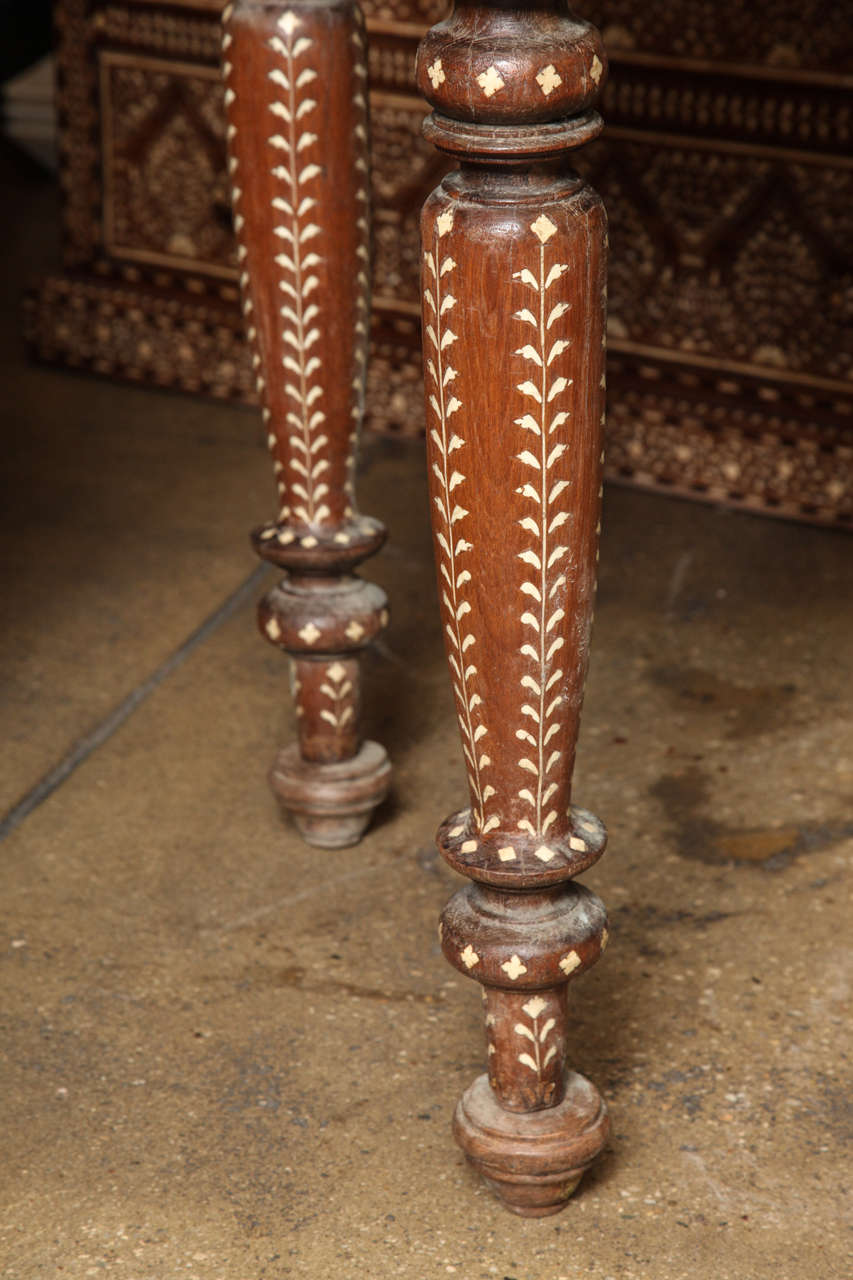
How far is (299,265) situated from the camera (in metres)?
1.62

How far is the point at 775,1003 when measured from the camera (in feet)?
5.17

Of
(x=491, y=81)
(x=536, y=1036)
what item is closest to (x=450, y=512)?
(x=491, y=81)

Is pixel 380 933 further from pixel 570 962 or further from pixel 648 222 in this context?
pixel 648 222

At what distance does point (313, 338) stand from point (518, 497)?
604 millimetres

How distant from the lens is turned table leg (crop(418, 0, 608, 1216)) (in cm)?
104

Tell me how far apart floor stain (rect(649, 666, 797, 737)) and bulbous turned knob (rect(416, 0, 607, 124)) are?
3.69 ft

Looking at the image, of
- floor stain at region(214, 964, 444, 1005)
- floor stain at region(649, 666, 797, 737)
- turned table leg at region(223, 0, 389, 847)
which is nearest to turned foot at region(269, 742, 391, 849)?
turned table leg at region(223, 0, 389, 847)

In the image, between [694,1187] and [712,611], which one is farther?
[712,611]

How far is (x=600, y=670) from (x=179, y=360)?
1.25 metres

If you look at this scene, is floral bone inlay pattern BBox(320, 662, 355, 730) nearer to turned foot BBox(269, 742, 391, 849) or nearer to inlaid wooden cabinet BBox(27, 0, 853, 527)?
turned foot BBox(269, 742, 391, 849)

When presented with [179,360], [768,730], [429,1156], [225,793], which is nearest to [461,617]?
[429,1156]

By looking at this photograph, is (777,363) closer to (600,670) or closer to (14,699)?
(600,670)

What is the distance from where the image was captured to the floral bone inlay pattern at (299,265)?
1568mm

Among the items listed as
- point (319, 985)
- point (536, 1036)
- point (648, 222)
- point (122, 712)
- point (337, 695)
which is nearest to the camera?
point (536, 1036)
